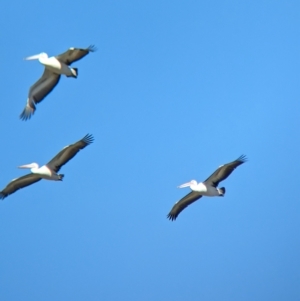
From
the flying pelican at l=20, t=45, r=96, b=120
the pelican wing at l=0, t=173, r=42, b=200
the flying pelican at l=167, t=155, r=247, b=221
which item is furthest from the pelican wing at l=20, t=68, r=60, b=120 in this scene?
the flying pelican at l=167, t=155, r=247, b=221

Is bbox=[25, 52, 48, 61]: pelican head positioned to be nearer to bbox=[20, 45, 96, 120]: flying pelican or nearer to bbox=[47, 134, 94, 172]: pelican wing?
bbox=[20, 45, 96, 120]: flying pelican

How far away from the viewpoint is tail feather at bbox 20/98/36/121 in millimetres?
22891

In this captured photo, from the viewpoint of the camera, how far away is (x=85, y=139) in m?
21.9

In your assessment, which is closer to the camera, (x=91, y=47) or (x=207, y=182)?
(x=91, y=47)

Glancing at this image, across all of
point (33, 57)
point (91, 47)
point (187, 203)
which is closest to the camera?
point (91, 47)

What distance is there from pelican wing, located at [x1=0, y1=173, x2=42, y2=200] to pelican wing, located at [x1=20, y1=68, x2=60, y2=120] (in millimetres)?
1793

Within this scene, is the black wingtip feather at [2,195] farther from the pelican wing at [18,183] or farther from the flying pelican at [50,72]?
the flying pelican at [50,72]

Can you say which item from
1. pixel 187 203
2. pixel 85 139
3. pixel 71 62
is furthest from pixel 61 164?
pixel 187 203

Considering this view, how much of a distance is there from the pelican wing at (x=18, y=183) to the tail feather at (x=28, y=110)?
171cm

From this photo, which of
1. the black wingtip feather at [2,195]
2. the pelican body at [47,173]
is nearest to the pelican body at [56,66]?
the pelican body at [47,173]

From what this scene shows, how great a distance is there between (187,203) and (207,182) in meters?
1.86

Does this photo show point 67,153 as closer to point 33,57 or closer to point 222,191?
point 33,57

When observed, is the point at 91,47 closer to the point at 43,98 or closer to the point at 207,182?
the point at 43,98

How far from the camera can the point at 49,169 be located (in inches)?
896
